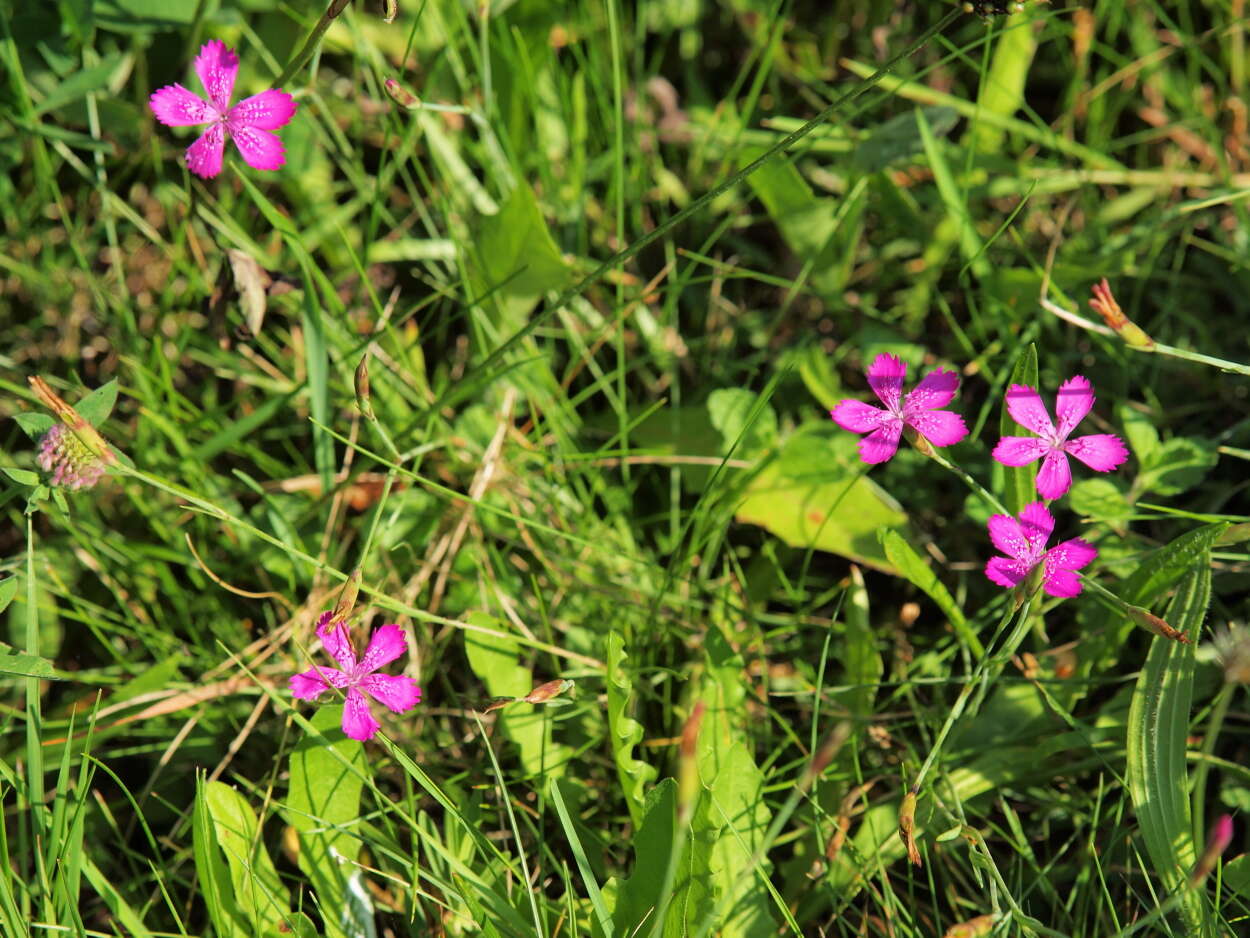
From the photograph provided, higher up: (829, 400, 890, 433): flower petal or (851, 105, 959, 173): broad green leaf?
(851, 105, 959, 173): broad green leaf

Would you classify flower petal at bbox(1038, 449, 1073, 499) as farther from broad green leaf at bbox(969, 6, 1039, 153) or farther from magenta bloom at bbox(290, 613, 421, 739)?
magenta bloom at bbox(290, 613, 421, 739)

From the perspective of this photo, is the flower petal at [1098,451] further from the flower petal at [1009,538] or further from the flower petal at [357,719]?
the flower petal at [357,719]

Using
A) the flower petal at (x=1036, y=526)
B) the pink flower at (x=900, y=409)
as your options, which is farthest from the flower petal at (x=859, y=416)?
the flower petal at (x=1036, y=526)

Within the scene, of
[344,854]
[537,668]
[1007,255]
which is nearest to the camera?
[344,854]

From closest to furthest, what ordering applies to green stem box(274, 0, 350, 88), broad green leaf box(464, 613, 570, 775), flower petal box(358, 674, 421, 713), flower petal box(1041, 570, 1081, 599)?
1. green stem box(274, 0, 350, 88)
2. flower petal box(1041, 570, 1081, 599)
3. flower petal box(358, 674, 421, 713)
4. broad green leaf box(464, 613, 570, 775)

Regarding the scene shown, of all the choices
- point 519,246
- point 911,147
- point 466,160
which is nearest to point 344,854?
point 519,246

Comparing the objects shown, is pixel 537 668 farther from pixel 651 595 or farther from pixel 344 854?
pixel 344 854

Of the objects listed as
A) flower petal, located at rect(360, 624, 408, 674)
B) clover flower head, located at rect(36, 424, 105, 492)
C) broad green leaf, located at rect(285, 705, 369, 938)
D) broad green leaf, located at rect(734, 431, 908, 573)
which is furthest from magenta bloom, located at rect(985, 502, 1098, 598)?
clover flower head, located at rect(36, 424, 105, 492)

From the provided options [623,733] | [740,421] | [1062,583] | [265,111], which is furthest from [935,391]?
[265,111]
